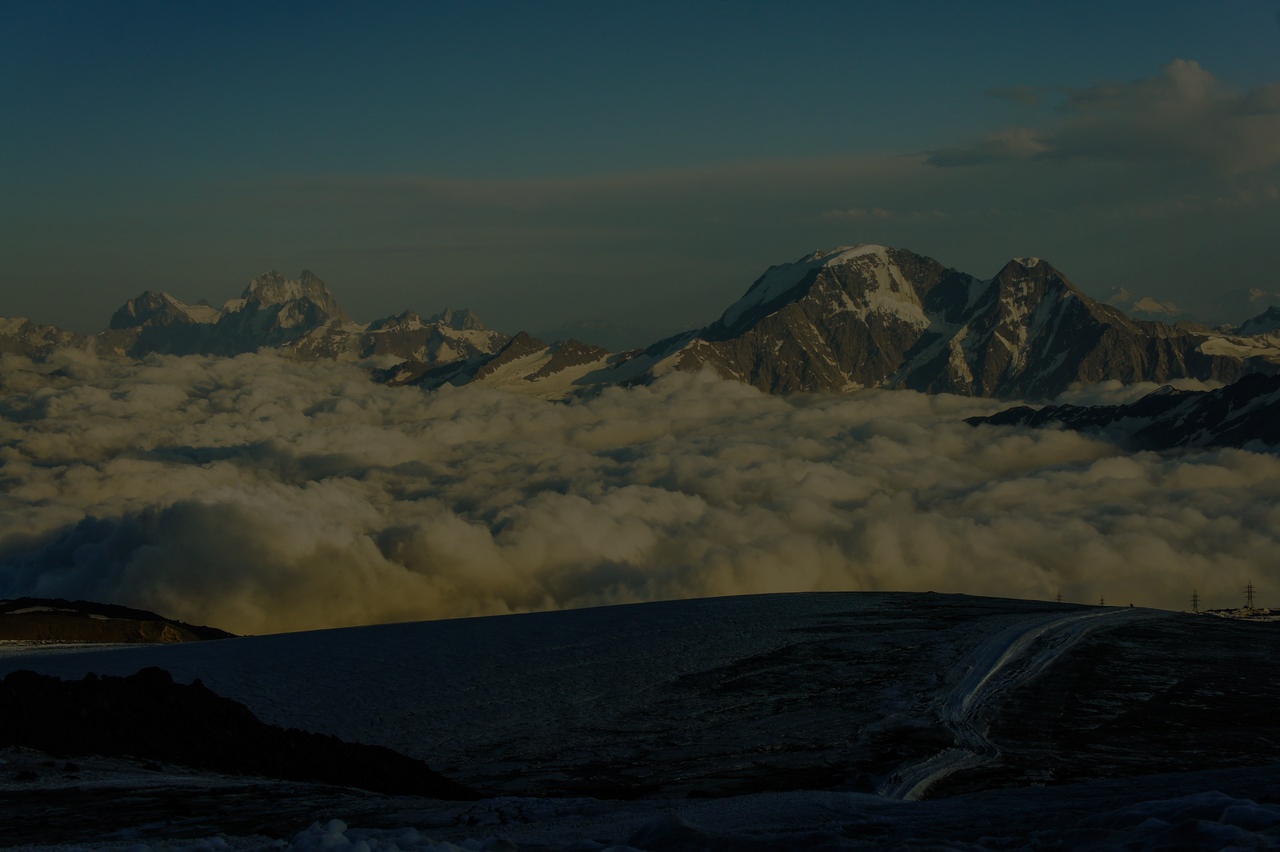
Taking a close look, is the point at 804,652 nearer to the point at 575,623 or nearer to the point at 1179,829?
the point at 575,623

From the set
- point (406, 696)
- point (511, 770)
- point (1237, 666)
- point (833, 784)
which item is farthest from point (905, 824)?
point (1237, 666)

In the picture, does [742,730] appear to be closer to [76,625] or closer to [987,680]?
[987,680]

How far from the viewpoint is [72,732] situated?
158 feet

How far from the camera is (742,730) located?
62.8 meters

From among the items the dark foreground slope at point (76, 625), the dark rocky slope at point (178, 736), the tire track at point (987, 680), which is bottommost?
the dark foreground slope at point (76, 625)

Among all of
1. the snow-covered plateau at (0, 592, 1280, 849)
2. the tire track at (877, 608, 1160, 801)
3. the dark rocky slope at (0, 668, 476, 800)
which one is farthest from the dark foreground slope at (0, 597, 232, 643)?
the tire track at (877, 608, 1160, 801)

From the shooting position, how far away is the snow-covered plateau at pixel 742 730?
34625mm

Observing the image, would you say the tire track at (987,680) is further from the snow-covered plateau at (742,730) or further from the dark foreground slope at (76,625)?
the dark foreground slope at (76,625)

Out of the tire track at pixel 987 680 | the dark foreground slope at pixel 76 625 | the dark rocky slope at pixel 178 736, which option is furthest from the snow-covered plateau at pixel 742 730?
the dark foreground slope at pixel 76 625

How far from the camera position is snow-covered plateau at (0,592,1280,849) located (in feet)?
114

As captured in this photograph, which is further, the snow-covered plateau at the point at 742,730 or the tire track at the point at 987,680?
the tire track at the point at 987,680

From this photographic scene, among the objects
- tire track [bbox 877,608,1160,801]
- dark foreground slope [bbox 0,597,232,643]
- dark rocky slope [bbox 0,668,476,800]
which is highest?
dark rocky slope [bbox 0,668,476,800]

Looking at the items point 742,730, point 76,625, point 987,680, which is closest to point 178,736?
point 742,730

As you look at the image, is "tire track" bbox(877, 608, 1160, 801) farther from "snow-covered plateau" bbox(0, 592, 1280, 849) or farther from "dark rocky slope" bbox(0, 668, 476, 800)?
"dark rocky slope" bbox(0, 668, 476, 800)
